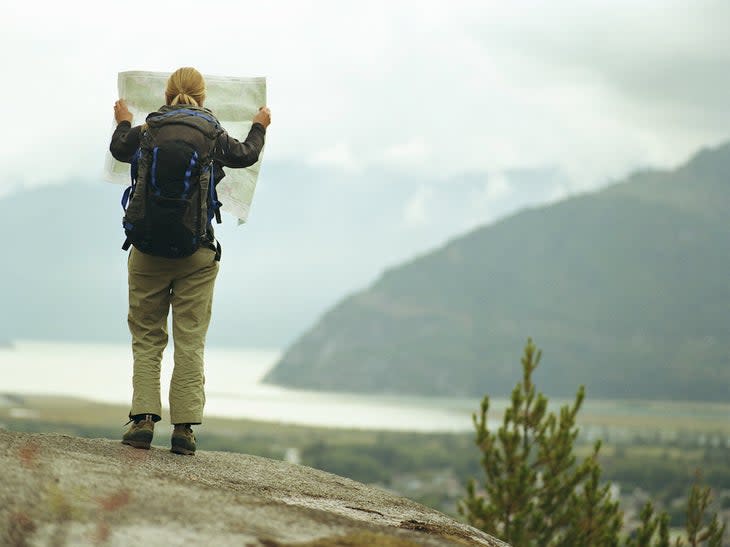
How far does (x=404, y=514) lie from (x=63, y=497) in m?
2.66

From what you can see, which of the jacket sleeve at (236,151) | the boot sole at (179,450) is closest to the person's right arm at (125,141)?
the jacket sleeve at (236,151)

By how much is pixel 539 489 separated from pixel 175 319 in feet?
38.0

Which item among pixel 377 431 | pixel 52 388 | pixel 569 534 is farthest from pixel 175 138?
pixel 52 388

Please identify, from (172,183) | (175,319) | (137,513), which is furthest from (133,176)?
(137,513)

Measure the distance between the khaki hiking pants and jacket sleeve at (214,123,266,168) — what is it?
58cm

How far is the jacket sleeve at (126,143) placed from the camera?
21.6 ft

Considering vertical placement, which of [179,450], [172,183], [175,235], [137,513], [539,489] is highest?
[172,183]

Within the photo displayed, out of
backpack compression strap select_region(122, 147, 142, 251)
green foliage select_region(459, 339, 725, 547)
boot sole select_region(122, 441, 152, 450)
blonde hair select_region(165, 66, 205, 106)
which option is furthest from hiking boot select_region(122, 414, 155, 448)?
green foliage select_region(459, 339, 725, 547)

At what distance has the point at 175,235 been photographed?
632 cm

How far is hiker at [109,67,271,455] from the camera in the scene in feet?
20.4

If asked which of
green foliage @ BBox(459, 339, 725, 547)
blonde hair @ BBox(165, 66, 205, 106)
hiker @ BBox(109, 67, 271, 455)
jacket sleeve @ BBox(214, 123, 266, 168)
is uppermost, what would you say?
blonde hair @ BBox(165, 66, 205, 106)

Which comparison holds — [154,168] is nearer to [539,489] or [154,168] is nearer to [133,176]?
[133,176]

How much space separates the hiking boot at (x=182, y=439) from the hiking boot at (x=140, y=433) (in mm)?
171

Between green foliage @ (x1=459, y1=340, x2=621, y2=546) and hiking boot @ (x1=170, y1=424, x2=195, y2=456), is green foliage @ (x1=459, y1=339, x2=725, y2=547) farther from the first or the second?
hiking boot @ (x1=170, y1=424, x2=195, y2=456)
